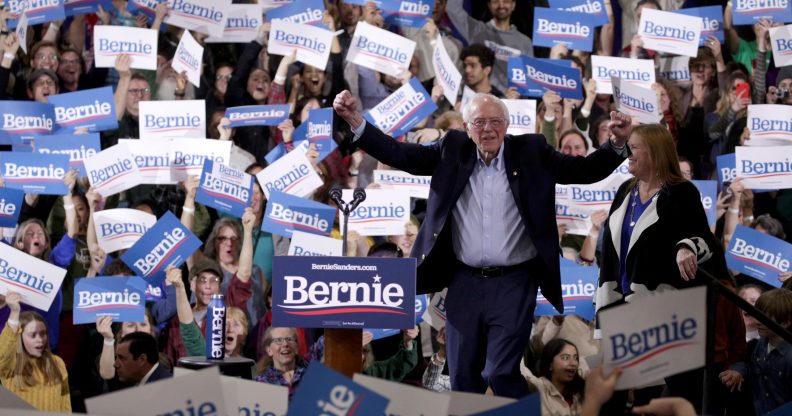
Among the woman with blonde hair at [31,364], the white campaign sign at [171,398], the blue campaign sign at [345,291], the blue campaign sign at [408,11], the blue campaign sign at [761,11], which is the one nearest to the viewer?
the white campaign sign at [171,398]

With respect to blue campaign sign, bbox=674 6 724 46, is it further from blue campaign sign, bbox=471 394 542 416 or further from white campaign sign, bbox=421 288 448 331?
blue campaign sign, bbox=471 394 542 416

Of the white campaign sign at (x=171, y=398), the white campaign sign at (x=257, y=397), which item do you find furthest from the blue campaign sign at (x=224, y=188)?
the white campaign sign at (x=171, y=398)

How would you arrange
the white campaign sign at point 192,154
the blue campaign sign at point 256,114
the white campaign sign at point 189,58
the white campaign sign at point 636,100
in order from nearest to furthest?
the white campaign sign at point 636,100 < the white campaign sign at point 192,154 < the blue campaign sign at point 256,114 < the white campaign sign at point 189,58

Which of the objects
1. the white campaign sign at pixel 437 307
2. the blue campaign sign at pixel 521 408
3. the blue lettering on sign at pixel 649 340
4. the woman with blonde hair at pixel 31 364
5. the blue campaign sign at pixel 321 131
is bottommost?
the woman with blonde hair at pixel 31 364

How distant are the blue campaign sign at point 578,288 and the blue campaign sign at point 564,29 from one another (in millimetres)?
2049

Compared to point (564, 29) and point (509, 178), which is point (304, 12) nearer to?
point (564, 29)

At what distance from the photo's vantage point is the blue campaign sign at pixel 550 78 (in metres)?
7.95

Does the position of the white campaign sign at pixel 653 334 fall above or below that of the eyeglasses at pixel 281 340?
above

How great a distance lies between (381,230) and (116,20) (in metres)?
2.82

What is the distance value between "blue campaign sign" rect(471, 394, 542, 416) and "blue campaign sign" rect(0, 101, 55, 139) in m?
5.56

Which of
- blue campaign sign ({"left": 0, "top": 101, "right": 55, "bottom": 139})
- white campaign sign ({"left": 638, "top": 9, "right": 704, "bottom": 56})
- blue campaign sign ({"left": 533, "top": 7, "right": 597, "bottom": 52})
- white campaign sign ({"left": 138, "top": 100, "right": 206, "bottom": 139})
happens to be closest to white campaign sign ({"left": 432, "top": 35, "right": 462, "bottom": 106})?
blue campaign sign ({"left": 533, "top": 7, "right": 597, "bottom": 52})

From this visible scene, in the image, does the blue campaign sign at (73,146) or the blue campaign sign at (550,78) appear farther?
the blue campaign sign at (550,78)

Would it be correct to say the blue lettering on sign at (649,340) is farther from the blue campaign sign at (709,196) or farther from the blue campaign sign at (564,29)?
the blue campaign sign at (564,29)

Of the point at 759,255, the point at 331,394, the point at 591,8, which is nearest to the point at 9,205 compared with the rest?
the point at 591,8
